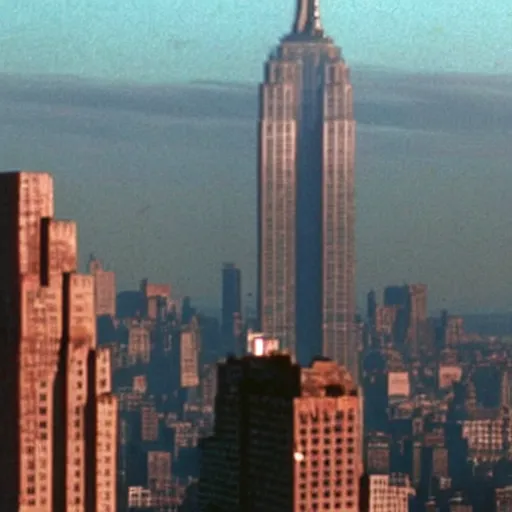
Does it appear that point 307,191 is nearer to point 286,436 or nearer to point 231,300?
point 231,300

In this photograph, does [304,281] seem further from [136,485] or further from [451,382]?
[136,485]

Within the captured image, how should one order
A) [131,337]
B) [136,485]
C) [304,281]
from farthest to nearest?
[304,281], [131,337], [136,485]

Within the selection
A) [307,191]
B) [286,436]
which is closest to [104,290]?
[286,436]

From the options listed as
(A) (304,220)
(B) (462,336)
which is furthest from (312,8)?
(A) (304,220)

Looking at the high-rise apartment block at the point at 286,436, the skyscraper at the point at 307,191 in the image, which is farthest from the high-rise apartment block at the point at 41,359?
the skyscraper at the point at 307,191

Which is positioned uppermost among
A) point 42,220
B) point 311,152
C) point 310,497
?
point 311,152

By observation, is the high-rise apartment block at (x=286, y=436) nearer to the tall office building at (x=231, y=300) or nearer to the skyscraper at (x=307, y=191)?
the tall office building at (x=231, y=300)
